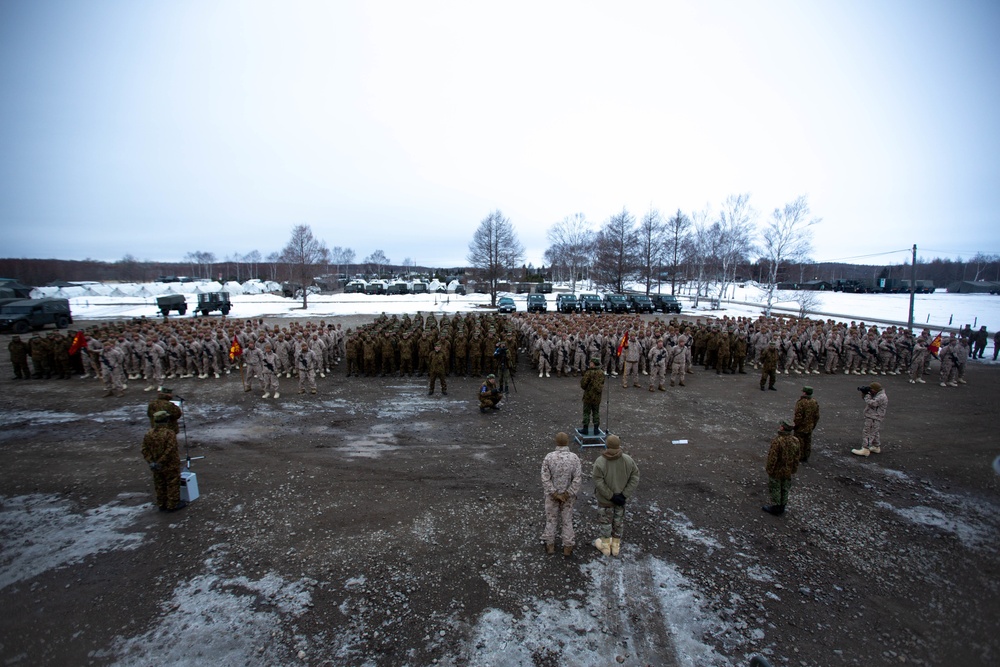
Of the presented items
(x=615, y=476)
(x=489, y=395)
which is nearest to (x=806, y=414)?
(x=615, y=476)

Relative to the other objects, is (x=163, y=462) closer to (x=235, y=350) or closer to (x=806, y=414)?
(x=235, y=350)

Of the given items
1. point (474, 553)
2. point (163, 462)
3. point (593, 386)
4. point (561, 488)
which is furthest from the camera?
point (593, 386)

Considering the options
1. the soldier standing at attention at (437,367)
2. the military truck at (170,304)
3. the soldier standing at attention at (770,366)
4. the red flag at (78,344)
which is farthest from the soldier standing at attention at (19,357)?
the soldier standing at attention at (770,366)

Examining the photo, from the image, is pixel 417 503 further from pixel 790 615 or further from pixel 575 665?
pixel 790 615

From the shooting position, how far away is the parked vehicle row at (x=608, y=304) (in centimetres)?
3788

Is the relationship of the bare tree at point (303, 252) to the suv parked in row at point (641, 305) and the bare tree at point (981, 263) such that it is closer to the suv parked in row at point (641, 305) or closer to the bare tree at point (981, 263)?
the suv parked in row at point (641, 305)

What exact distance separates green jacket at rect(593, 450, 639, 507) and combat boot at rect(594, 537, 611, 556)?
1.92 ft

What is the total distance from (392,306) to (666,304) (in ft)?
83.0

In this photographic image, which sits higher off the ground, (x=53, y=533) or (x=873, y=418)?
(x=873, y=418)

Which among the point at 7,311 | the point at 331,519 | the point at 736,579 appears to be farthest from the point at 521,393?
the point at 7,311

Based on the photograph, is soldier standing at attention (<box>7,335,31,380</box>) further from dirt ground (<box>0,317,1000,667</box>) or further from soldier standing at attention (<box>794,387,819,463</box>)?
soldier standing at attention (<box>794,387,819,463</box>)

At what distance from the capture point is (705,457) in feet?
29.6

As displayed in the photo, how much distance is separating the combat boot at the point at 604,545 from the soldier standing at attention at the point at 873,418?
21.9 feet

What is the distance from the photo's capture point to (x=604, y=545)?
19.5 ft
